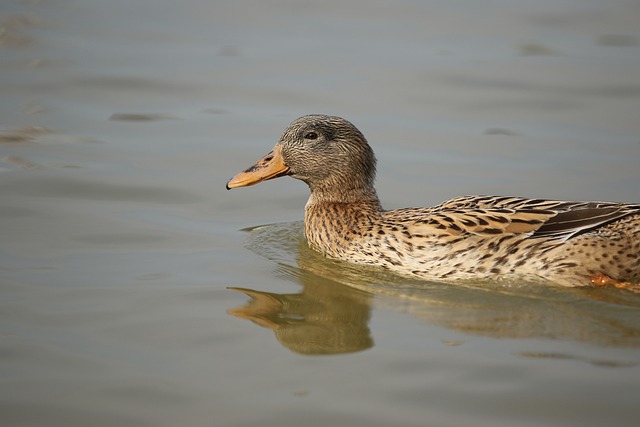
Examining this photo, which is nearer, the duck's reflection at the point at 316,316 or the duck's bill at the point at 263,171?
the duck's reflection at the point at 316,316

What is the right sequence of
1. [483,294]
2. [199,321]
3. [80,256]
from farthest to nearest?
[80,256], [483,294], [199,321]

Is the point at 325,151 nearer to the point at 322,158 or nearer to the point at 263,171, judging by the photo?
the point at 322,158

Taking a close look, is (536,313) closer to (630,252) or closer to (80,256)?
(630,252)

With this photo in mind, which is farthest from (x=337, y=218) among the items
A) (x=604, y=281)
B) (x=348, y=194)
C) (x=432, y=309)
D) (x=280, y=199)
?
(x=604, y=281)

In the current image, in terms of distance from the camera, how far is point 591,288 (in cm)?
944

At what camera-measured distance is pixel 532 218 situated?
970 centimetres

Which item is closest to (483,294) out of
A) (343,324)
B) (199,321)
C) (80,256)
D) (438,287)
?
(438,287)

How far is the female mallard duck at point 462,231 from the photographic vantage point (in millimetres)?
9500

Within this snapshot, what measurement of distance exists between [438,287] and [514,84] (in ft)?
22.9

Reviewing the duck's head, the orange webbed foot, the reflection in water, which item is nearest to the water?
the reflection in water

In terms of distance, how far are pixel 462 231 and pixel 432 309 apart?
1031 mm

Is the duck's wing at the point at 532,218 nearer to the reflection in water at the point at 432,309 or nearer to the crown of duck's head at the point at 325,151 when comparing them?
the reflection in water at the point at 432,309

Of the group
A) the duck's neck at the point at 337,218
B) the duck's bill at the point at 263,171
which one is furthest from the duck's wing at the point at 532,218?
the duck's bill at the point at 263,171

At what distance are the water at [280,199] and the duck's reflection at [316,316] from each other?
3 cm
